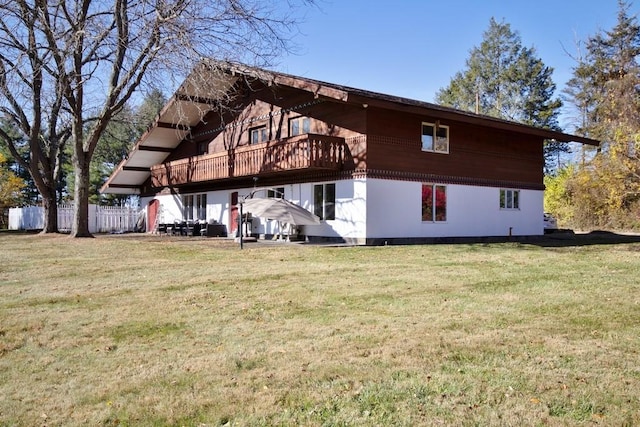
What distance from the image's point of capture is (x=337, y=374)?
4.53m

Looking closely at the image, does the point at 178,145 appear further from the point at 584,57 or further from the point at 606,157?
the point at 584,57

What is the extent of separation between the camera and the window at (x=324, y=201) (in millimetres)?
19328

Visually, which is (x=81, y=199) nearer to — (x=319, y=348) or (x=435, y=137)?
(x=435, y=137)

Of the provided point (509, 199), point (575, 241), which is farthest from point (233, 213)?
point (575, 241)

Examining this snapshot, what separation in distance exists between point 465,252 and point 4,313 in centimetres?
1165

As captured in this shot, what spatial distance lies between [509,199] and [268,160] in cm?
1046

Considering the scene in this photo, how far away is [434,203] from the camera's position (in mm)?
20125

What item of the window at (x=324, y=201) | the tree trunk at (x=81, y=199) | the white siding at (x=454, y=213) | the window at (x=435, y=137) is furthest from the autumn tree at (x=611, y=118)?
the tree trunk at (x=81, y=199)

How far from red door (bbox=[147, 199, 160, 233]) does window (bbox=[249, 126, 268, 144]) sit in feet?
32.8

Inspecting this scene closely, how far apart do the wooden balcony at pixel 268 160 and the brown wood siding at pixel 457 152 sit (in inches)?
56.1

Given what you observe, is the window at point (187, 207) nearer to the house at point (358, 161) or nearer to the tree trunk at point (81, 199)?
the house at point (358, 161)

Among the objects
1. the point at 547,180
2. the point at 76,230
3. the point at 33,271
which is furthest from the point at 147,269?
the point at 547,180

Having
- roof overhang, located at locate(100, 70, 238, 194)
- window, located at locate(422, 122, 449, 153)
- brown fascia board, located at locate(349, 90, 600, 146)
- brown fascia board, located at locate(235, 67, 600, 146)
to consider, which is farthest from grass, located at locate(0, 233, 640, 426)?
roof overhang, located at locate(100, 70, 238, 194)

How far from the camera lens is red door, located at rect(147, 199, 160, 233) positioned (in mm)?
31062
